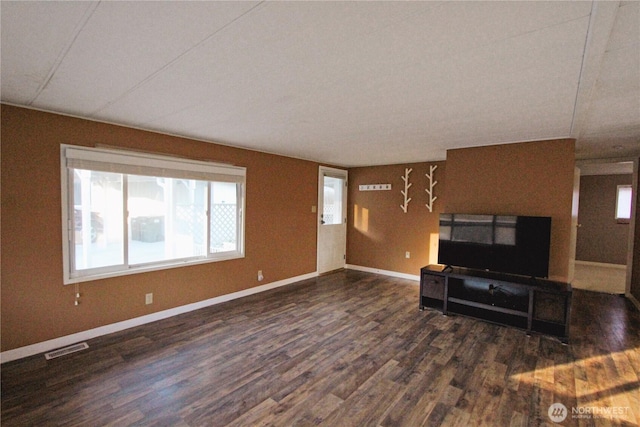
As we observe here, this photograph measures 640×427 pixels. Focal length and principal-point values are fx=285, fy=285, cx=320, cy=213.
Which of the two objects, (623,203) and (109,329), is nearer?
(109,329)

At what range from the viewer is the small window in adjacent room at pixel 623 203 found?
6.57m

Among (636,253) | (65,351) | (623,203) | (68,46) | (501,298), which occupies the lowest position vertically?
(65,351)

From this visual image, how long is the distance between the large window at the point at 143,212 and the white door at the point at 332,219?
73.9 inches

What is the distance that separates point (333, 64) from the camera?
173 centimetres

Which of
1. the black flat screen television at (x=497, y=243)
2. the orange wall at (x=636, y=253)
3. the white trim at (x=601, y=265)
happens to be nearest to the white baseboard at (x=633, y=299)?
the orange wall at (x=636, y=253)

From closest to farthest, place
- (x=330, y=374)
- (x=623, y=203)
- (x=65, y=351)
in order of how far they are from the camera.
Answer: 1. (x=330, y=374)
2. (x=65, y=351)
3. (x=623, y=203)

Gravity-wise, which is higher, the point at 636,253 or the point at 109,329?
the point at 636,253

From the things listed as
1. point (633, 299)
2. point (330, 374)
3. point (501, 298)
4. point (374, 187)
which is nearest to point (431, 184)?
point (374, 187)

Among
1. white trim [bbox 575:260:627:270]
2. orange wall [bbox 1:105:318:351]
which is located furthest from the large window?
white trim [bbox 575:260:627:270]

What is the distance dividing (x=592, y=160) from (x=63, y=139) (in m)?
7.50

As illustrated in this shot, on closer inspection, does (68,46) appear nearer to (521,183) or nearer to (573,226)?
(521,183)

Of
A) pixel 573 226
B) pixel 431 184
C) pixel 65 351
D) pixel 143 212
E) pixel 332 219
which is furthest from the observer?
pixel 332 219

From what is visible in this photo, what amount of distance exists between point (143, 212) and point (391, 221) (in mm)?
4276

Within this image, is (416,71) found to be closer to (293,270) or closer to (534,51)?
(534,51)
